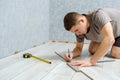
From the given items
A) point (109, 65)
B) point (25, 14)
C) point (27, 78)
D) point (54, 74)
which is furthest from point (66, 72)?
A: point (25, 14)

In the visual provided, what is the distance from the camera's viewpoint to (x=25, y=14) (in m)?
2.39

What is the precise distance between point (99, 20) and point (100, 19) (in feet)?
0.04

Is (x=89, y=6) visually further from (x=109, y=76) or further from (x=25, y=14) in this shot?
(x=109, y=76)

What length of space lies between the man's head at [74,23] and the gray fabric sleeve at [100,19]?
0.34ft

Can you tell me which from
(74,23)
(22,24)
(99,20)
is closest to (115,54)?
(99,20)

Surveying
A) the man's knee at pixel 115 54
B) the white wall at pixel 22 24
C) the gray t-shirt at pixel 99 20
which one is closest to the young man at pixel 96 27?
the gray t-shirt at pixel 99 20

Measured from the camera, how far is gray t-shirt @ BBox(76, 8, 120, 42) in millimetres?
1656

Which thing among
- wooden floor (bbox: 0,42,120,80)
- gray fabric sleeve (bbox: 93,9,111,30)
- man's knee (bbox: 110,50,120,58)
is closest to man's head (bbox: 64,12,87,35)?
gray fabric sleeve (bbox: 93,9,111,30)

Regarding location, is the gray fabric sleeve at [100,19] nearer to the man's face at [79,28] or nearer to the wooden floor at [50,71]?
the man's face at [79,28]

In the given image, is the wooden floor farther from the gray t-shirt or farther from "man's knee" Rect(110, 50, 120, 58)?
the gray t-shirt

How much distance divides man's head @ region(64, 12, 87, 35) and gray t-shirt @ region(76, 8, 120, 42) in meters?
0.10

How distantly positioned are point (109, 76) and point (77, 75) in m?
0.23

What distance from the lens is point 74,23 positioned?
1609 millimetres

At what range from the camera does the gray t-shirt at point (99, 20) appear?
166 centimetres
